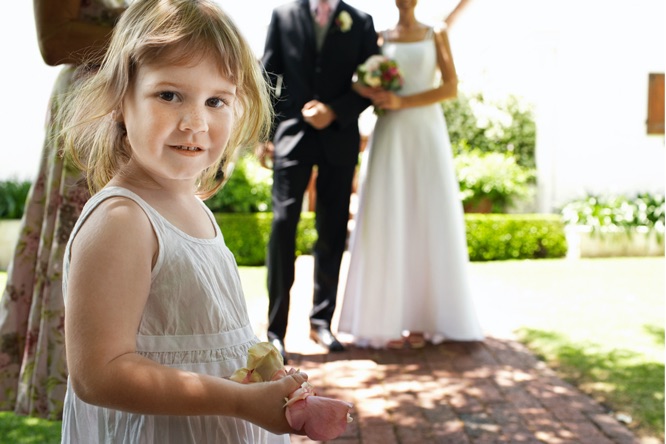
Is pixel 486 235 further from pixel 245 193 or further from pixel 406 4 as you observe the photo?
pixel 406 4

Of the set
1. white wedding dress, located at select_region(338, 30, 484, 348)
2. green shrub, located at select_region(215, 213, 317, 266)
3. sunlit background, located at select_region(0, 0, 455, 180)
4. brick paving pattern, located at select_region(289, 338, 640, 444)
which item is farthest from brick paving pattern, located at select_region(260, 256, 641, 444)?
sunlit background, located at select_region(0, 0, 455, 180)

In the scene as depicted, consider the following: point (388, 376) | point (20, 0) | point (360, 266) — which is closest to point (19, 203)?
point (20, 0)

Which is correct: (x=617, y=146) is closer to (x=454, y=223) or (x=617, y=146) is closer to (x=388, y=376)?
(x=454, y=223)

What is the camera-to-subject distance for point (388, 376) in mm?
4660

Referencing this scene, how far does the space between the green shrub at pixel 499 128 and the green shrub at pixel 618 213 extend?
158 centimetres

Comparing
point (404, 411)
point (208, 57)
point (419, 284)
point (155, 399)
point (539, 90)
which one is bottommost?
point (404, 411)

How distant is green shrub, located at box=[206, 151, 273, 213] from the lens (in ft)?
36.9

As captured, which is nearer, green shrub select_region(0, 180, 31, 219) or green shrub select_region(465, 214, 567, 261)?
→ green shrub select_region(0, 180, 31, 219)

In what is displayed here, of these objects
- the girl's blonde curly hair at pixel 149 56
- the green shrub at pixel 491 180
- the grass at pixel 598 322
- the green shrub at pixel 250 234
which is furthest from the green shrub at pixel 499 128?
the girl's blonde curly hair at pixel 149 56

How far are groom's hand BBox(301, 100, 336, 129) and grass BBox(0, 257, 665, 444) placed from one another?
7.23 feet

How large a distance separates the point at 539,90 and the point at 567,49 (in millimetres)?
805

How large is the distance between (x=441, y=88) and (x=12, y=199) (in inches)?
284

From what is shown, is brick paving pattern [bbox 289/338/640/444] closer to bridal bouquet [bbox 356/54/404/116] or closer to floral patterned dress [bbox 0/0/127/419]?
floral patterned dress [bbox 0/0/127/419]

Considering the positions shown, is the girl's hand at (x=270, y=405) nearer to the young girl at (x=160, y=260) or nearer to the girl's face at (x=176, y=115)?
the young girl at (x=160, y=260)
